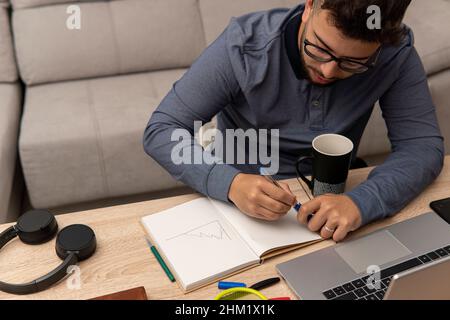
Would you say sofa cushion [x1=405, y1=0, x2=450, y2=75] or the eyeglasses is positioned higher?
the eyeglasses

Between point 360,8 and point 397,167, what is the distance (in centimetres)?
40

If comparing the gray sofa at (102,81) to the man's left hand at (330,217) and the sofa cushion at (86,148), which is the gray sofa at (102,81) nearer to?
the sofa cushion at (86,148)

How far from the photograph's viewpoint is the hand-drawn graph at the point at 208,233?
0.97 m

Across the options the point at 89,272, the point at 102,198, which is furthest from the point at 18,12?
the point at 89,272

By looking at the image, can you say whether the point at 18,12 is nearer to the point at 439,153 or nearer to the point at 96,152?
the point at 96,152

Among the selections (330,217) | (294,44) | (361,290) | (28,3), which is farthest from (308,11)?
(28,3)

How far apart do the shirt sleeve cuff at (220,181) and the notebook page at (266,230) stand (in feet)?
0.10

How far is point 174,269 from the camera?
2.94 feet

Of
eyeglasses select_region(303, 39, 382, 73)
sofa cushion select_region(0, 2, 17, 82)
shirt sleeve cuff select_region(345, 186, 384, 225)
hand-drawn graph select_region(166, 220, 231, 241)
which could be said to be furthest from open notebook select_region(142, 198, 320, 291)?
sofa cushion select_region(0, 2, 17, 82)

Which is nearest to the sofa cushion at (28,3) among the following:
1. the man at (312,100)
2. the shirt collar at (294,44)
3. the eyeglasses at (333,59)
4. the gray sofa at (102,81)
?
the gray sofa at (102,81)

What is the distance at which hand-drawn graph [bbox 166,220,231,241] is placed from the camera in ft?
3.17

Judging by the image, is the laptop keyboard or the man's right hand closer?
the laptop keyboard

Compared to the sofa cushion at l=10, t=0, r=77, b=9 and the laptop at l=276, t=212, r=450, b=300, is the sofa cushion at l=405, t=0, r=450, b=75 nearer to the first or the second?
the laptop at l=276, t=212, r=450, b=300

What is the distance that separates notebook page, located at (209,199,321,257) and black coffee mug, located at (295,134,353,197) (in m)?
0.09
